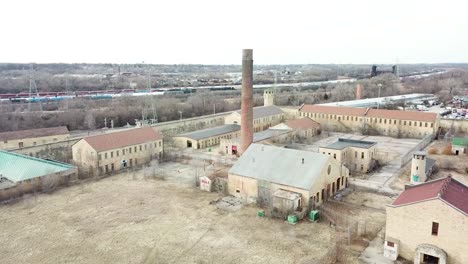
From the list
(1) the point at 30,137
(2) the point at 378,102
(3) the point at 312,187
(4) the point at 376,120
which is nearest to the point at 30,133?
(1) the point at 30,137

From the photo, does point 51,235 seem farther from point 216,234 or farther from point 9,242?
point 216,234

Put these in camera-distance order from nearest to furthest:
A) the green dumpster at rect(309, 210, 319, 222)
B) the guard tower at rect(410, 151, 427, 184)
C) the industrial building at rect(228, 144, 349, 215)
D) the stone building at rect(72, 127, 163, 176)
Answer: the green dumpster at rect(309, 210, 319, 222) < the industrial building at rect(228, 144, 349, 215) < the guard tower at rect(410, 151, 427, 184) < the stone building at rect(72, 127, 163, 176)

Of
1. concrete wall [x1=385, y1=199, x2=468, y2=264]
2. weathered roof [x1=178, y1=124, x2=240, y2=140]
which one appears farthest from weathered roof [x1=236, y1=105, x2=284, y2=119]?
concrete wall [x1=385, y1=199, x2=468, y2=264]

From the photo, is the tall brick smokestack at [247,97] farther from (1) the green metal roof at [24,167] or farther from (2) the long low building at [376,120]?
(2) the long low building at [376,120]

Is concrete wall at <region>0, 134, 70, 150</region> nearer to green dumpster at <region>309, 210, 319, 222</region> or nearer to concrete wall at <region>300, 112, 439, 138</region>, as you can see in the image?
green dumpster at <region>309, 210, 319, 222</region>

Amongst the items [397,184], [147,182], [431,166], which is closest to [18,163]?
[147,182]

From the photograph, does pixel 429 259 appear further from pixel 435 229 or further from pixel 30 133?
pixel 30 133
